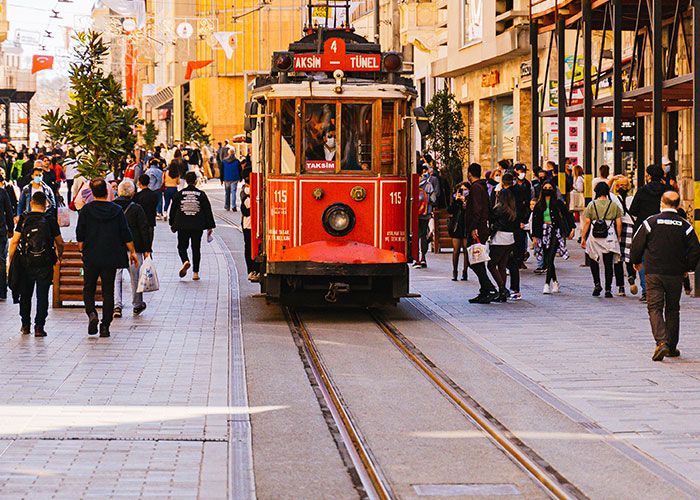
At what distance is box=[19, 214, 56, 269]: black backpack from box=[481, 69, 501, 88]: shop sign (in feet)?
102

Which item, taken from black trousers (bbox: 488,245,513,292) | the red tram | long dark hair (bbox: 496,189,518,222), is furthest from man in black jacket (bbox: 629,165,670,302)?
the red tram

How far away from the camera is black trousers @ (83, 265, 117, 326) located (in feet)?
53.9

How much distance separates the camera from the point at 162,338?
16.3 metres

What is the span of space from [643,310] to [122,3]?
37589 millimetres

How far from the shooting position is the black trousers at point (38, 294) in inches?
644

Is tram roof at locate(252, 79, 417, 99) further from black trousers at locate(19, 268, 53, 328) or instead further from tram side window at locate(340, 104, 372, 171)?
black trousers at locate(19, 268, 53, 328)

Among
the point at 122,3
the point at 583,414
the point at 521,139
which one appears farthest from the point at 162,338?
the point at 122,3

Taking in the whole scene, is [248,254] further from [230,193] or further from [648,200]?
[230,193]

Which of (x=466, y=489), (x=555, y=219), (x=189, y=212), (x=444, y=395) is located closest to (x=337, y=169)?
(x=555, y=219)

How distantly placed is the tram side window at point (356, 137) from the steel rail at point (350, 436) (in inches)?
116

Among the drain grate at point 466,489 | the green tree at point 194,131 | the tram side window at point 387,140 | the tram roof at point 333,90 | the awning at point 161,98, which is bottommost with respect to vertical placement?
the drain grate at point 466,489

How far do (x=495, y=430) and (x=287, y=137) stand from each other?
334 inches

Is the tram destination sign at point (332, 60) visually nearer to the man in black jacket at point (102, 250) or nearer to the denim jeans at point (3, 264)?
the man in black jacket at point (102, 250)

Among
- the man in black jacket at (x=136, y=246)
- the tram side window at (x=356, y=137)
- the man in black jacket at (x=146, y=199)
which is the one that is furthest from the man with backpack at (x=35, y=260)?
the man in black jacket at (x=146, y=199)
